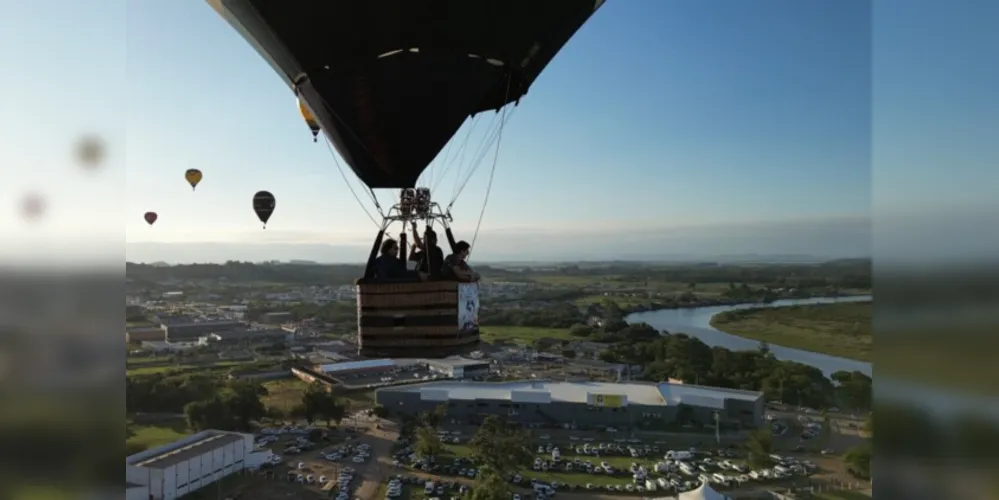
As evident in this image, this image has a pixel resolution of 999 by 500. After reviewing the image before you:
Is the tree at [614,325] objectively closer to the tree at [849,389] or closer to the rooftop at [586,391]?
the rooftop at [586,391]

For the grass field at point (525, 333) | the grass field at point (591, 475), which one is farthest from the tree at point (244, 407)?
the grass field at point (525, 333)

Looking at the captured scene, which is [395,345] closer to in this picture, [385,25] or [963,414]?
[385,25]

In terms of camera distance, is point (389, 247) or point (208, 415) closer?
point (389, 247)

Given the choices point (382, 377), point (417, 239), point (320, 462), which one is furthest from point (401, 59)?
point (382, 377)

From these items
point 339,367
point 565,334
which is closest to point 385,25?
point 339,367

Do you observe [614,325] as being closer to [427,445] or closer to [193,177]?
[427,445]

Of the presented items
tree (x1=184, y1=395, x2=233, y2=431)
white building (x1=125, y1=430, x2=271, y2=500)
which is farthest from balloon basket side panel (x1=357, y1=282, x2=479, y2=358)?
tree (x1=184, y1=395, x2=233, y2=431)

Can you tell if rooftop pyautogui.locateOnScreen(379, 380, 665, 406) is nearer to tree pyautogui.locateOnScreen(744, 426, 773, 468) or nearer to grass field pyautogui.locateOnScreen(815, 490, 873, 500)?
tree pyautogui.locateOnScreen(744, 426, 773, 468)
